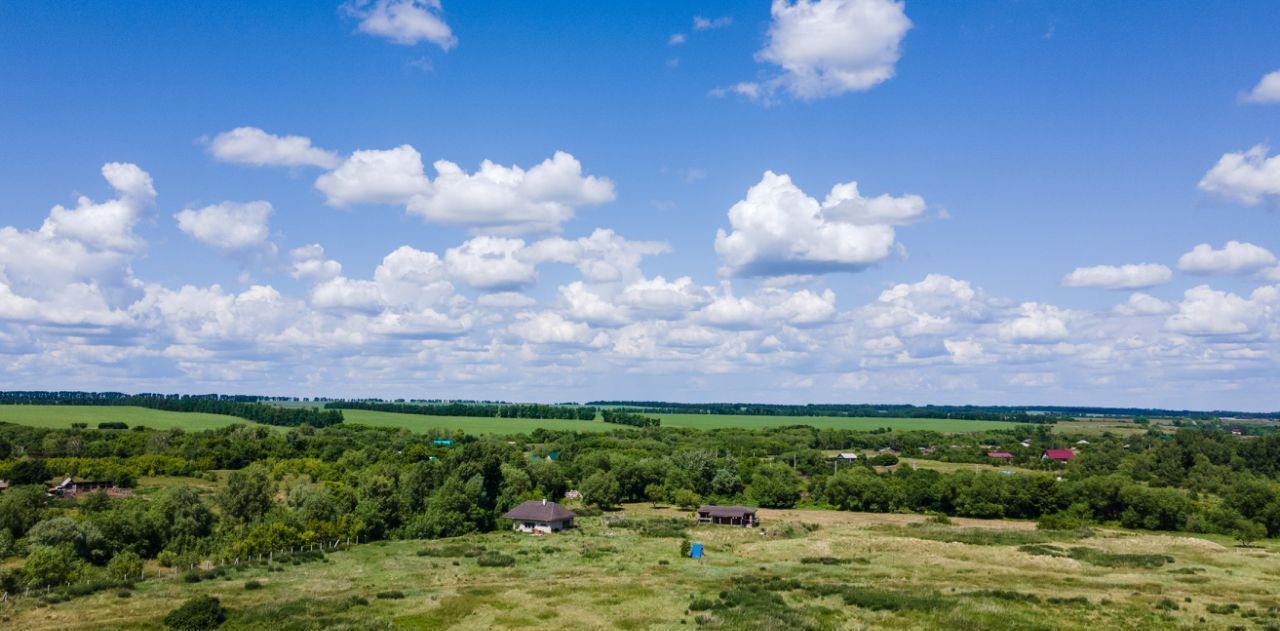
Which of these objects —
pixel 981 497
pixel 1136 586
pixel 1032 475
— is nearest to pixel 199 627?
pixel 1136 586

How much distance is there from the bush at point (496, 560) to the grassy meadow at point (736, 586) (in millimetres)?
365

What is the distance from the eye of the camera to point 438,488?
91375 millimetres

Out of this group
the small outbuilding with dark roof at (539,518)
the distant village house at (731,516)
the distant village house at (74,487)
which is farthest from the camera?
the distant village house at (74,487)

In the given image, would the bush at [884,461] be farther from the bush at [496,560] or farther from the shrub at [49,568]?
the shrub at [49,568]

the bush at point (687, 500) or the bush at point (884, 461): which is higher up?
the bush at point (884, 461)

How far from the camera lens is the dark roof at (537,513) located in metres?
85.4

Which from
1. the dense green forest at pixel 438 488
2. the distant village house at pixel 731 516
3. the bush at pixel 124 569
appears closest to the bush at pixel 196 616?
the bush at pixel 124 569

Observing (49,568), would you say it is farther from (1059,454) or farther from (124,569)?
(1059,454)

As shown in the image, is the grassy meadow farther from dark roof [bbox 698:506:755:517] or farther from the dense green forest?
dark roof [bbox 698:506:755:517]

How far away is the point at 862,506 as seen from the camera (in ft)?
370

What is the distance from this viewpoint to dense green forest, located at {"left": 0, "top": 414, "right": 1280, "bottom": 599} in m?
67.8

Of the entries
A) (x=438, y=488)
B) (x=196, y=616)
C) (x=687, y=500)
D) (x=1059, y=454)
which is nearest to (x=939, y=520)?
(x=687, y=500)

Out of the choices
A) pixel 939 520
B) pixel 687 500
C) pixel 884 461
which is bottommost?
pixel 939 520

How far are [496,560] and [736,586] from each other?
2123 cm
